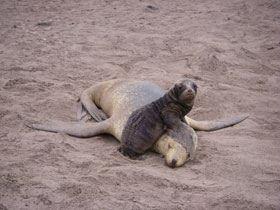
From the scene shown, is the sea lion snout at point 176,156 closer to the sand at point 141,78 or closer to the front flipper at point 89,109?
the sand at point 141,78

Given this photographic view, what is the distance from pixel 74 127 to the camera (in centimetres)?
454

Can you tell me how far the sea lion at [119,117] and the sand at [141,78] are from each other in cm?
13

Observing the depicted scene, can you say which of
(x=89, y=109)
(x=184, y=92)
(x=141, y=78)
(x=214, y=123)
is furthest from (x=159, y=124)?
(x=141, y=78)

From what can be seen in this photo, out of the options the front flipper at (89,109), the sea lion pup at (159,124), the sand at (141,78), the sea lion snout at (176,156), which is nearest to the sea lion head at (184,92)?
the sea lion pup at (159,124)

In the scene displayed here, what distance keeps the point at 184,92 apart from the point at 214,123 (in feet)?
4.03

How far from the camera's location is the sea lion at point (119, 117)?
4031mm

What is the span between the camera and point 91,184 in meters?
3.04

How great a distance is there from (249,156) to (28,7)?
7.89m

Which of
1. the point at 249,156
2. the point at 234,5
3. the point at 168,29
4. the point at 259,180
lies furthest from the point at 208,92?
the point at 234,5

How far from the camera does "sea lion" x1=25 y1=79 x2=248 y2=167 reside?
13.2ft

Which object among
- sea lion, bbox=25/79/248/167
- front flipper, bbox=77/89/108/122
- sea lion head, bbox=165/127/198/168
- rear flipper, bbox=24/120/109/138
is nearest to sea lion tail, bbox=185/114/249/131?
sea lion, bbox=25/79/248/167

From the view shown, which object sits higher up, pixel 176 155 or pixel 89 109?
pixel 176 155

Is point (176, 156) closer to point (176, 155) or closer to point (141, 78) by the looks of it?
point (176, 155)

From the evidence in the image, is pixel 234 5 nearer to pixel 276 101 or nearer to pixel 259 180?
pixel 276 101
